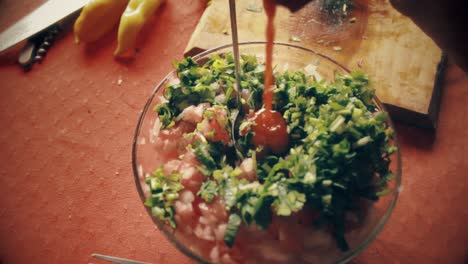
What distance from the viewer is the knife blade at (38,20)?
1.67 metres

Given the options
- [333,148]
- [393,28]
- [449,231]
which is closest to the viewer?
[333,148]

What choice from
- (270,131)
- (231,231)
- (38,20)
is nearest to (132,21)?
(38,20)

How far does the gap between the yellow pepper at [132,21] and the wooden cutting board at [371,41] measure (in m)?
0.27

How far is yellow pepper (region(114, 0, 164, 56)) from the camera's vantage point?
5.29 feet

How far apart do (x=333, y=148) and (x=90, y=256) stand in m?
0.89

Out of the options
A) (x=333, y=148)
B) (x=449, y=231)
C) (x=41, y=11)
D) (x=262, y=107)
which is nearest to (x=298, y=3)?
(x=262, y=107)

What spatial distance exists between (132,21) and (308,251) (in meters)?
1.23

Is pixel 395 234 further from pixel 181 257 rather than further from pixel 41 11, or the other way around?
pixel 41 11

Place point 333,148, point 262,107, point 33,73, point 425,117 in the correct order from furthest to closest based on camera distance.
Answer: point 33,73
point 425,117
point 262,107
point 333,148

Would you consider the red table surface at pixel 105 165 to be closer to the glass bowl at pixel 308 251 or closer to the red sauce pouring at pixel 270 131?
the glass bowl at pixel 308 251

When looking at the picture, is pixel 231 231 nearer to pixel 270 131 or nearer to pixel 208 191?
pixel 208 191

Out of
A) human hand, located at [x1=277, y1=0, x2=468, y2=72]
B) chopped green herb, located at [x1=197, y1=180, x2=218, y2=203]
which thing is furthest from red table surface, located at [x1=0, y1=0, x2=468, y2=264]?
chopped green herb, located at [x1=197, y1=180, x2=218, y2=203]

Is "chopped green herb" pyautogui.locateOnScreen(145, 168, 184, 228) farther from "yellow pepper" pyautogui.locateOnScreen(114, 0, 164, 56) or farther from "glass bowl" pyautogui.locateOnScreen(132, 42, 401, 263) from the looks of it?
"yellow pepper" pyautogui.locateOnScreen(114, 0, 164, 56)

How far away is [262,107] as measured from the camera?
105cm
